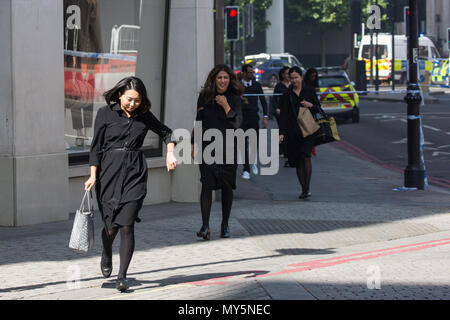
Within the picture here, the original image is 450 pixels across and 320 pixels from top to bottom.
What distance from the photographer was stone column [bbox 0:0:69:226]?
10.2 m

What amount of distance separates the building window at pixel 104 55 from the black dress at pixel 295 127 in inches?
66.7

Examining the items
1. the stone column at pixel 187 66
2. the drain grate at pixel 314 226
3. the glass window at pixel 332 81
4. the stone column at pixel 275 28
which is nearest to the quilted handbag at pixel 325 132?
the stone column at pixel 187 66

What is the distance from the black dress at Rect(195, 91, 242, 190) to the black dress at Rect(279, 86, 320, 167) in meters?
3.17

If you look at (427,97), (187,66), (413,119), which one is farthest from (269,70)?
(187,66)

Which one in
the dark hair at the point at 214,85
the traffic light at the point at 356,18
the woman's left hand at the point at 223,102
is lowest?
the woman's left hand at the point at 223,102

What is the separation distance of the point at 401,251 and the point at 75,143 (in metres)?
4.53

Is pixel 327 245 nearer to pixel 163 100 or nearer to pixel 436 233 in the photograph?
pixel 436 233

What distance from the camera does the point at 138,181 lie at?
7242 mm

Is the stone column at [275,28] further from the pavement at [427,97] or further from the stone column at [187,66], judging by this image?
the stone column at [187,66]

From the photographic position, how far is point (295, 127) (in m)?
12.7

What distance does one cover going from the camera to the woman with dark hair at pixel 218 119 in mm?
9523

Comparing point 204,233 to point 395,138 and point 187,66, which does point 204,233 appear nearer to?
point 187,66

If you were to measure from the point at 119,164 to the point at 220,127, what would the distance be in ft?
8.16
